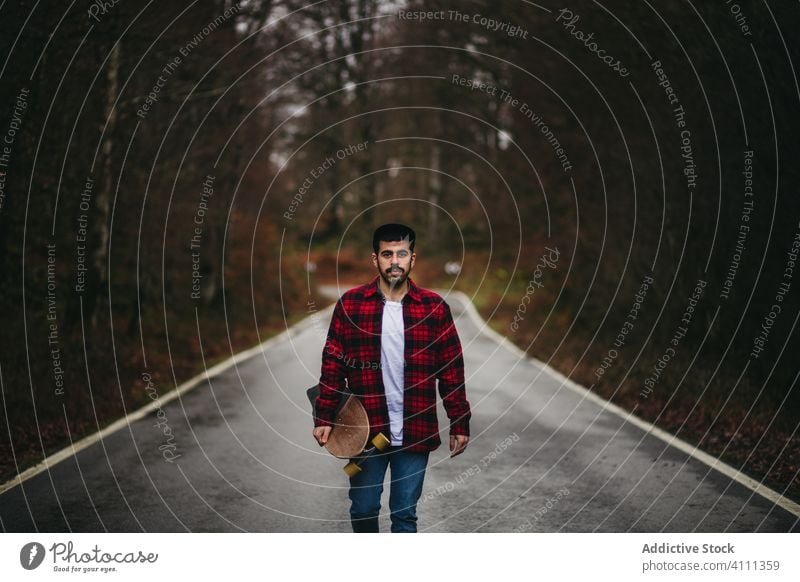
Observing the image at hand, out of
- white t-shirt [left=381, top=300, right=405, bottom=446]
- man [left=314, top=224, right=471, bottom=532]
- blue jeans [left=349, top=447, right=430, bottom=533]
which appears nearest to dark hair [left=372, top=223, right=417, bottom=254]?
man [left=314, top=224, right=471, bottom=532]

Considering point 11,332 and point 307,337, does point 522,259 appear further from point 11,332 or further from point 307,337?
point 11,332

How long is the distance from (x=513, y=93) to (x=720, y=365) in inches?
484

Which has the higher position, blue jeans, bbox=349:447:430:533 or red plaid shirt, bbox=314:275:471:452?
red plaid shirt, bbox=314:275:471:452

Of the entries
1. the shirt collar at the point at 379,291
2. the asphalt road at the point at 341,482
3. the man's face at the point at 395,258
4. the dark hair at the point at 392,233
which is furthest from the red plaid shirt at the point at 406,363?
the asphalt road at the point at 341,482

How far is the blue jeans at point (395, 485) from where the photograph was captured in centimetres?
477

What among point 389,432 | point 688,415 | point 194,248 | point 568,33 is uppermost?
point 568,33

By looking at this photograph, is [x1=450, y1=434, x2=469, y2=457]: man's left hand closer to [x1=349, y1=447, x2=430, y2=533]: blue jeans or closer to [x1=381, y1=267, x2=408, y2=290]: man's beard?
[x1=349, y1=447, x2=430, y2=533]: blue jeans

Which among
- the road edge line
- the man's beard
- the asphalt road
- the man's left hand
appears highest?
the man's beard

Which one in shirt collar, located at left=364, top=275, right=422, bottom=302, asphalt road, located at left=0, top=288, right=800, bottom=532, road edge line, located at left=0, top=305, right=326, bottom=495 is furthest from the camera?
road edge line, located at left=0, top=305, right=326, bottom=495

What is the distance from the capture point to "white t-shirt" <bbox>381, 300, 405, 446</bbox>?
15.5 feet

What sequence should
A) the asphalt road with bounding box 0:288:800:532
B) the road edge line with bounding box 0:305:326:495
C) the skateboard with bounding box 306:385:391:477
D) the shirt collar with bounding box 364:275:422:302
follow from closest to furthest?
1. the skateboard with bounding box 306:385:391:477
2. the shirt collar with bounding box 364:275:422:302
3. the asphalt road with bounding box 0:288:800:532
4. the road edge line with bounding box 0:305:326:495

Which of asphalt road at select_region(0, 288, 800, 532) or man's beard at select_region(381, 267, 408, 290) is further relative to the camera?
asphalt road at select_region(0, 288, 800, 532)

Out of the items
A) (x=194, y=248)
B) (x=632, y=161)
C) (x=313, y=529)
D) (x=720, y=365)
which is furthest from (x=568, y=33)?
(x=313, y=529)

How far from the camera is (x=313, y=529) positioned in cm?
627
